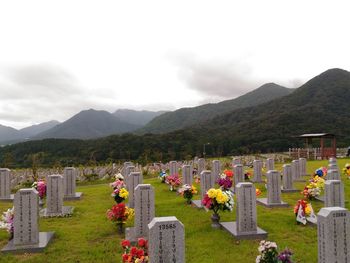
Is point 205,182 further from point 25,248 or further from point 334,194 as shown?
point 25,248

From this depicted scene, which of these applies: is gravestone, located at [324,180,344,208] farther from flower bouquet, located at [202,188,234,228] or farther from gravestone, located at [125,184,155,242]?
gravestone, located at [125,184,155,242]

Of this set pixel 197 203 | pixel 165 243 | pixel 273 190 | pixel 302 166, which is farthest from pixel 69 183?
pixel 302 166

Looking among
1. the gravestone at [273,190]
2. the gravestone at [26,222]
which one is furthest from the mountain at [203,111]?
the gravestone at [26,222]

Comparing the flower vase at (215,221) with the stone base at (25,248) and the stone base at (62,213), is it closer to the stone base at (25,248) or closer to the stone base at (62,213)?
the stone base at (25,248)

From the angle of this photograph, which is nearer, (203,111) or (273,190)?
(273,190)

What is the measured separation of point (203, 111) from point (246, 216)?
141411 mm

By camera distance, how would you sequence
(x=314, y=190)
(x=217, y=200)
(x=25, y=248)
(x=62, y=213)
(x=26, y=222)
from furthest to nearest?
(x=314, y=190) < (x=62, y=213) < (x=217, y=200) < (x=26, y=222) < (x=25, y=248)

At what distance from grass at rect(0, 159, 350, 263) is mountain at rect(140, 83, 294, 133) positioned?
116243mm

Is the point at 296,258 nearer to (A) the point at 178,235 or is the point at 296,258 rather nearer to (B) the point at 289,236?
(B) the point at 289,236

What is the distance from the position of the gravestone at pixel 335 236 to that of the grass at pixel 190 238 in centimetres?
118

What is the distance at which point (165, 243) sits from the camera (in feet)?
17.9

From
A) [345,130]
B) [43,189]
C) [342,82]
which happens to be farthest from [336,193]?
[342,82]

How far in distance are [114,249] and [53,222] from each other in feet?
12.9

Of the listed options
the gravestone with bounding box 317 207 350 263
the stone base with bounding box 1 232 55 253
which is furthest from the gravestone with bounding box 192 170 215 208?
the gravestone with bounding box 317 207 350 263
